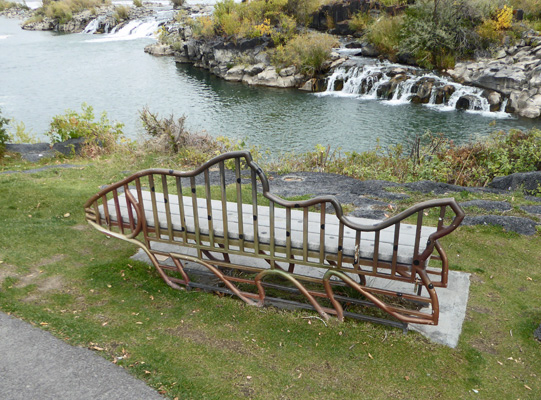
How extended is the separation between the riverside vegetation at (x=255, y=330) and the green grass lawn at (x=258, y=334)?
0.04ft

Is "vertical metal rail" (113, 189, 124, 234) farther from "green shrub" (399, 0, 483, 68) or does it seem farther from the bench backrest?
"green shrub" (399, 0, 483, 68)

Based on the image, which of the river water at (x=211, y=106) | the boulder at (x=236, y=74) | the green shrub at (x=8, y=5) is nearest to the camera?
the river water at (x=211, y=106)

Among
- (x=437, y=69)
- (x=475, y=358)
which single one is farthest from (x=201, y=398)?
(x=437, y=69)

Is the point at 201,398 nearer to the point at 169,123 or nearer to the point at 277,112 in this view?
the point at 169,123

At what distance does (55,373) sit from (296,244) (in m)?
2.67

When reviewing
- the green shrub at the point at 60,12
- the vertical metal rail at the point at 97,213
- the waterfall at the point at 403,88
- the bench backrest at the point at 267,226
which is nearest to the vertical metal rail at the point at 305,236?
the bench backrest at the point at 267,226

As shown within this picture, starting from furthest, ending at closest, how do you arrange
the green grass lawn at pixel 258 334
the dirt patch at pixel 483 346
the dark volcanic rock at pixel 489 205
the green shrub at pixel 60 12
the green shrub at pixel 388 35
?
the green shrub at pixel 60 12
the green shrub at pixel 388 35
the dark volcanic rock at pixel 489 205
the dirt patch at pixel 483 346
the green grass lawn at pixel 258 334

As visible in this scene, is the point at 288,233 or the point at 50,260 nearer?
the point at 288,233

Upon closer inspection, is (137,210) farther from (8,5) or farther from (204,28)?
(8,5)

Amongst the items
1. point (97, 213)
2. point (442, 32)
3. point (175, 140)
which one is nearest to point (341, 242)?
point (97, 213)

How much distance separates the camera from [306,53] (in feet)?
96.6

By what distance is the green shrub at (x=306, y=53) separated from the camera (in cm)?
2909

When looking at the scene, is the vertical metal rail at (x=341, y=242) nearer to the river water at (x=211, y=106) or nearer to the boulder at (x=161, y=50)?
the river water at (x=211, y=106)

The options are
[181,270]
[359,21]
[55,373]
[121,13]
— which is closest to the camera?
[55,373]
